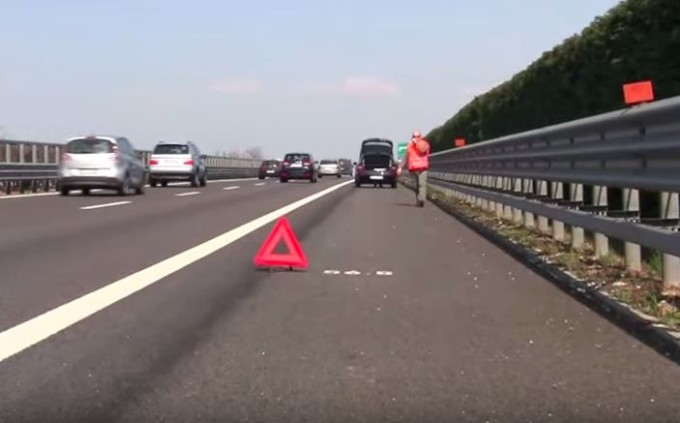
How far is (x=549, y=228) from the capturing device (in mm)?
13430

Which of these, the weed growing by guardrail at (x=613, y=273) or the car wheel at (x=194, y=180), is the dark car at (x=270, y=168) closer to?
the car wheel at (x=194, y=180)

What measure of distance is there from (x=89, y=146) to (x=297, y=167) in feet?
85.7

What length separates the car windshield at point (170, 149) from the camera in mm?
40219

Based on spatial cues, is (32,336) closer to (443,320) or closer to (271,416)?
(271,416)

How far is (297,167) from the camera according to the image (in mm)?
53656

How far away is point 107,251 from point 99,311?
175 inches

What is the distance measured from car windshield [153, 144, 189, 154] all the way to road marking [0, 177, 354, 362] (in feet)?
90.8

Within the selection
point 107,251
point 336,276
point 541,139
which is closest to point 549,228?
point 541,139

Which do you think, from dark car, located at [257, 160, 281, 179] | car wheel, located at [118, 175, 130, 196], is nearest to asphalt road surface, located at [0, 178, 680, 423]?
car wheel, located at [118, 175, 130, 196]

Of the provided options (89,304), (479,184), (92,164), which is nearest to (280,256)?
(89,304)

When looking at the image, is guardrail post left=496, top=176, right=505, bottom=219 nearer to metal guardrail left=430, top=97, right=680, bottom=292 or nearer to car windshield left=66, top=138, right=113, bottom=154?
metal guardrail left=430, top=97, right=680, bottom=292

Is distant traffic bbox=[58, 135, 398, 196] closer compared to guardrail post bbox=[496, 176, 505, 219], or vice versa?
guardrail post bbox=[496, 176, 505, 219]

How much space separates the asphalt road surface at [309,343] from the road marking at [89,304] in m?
0.03

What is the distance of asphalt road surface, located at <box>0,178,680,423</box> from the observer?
502 centimetres
